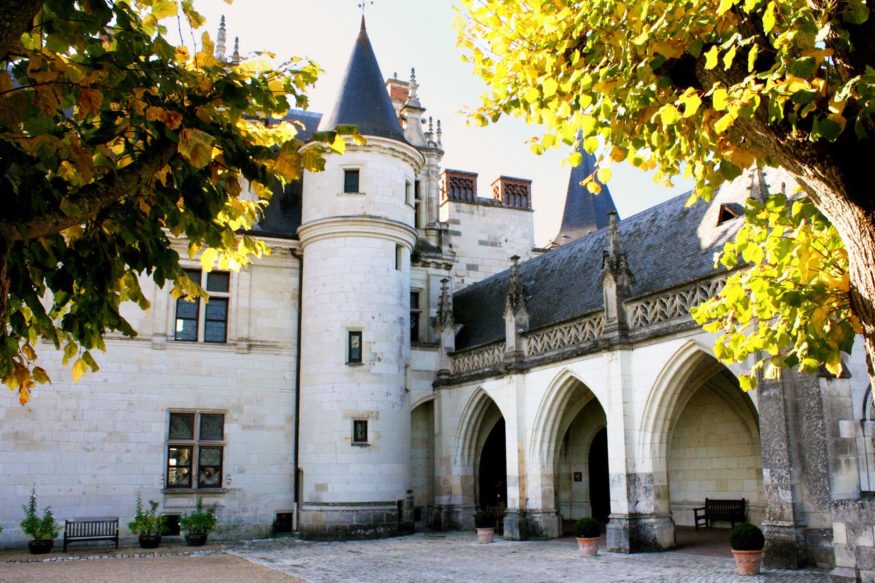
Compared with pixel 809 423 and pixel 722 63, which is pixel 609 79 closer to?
pixel 722 63

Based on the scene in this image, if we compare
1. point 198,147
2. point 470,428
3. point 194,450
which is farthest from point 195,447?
point 198,147

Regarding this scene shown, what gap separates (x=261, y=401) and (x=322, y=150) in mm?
14264

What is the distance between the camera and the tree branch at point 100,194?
397 centimetres

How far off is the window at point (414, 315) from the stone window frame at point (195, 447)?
5.04 metres

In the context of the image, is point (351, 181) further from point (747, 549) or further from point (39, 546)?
point (747, 549)

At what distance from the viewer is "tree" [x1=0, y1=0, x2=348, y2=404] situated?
4.04 meters

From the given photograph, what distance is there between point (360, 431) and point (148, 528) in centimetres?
449

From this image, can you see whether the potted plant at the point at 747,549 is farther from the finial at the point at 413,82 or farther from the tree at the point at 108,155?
the finial at the point at 413,82

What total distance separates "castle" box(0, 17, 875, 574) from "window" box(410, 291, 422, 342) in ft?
0.19

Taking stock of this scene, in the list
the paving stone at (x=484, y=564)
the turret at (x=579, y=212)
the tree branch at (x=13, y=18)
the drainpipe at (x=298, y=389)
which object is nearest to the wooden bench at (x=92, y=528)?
the paving stone at (x=484, y=564)

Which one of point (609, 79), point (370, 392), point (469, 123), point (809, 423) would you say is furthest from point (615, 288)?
point (609, 79)

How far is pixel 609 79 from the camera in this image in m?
5.04

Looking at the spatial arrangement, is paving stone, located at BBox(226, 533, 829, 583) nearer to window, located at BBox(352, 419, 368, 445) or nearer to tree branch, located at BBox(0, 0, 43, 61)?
window, located at BBox(352, 419, 368, 445)

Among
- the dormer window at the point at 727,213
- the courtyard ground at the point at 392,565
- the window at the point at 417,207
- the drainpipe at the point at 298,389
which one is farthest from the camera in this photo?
the window at the point at 417,207
